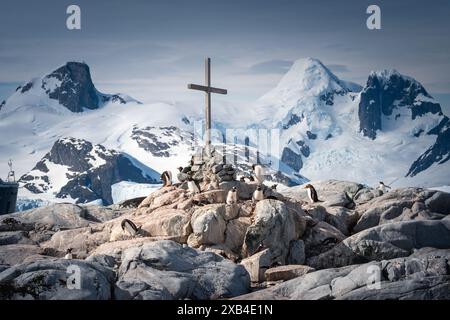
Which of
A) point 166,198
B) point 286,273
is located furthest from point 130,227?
point 286,273

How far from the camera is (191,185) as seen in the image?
32250 mm

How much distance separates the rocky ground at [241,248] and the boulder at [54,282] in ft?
0.11

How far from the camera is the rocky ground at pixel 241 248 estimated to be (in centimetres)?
2041

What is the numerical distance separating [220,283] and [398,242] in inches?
399

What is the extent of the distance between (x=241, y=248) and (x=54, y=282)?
36.6 feet

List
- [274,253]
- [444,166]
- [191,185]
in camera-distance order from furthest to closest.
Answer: [444,166] → [191,185] → [274,253]

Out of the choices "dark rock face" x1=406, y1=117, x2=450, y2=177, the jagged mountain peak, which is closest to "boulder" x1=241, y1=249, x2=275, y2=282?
"dark rock face" x1=406, y1=117, x2=450, y2=177

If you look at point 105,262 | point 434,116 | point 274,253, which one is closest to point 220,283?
point 105,262

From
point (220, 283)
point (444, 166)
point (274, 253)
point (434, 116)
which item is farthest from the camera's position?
point (434, 116)

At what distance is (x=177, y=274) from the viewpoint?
22531mm

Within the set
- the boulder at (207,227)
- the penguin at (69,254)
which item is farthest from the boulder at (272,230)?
the penguin at (69,254)

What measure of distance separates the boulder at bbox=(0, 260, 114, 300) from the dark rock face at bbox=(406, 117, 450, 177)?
131819mm

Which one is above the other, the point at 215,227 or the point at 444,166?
the point at 215,227

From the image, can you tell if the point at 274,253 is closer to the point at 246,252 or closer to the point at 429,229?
the point at 246,252
